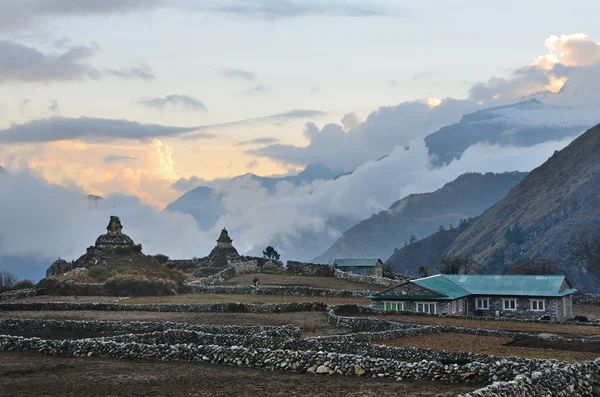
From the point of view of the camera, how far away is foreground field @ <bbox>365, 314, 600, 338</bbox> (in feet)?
168

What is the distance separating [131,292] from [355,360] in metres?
53.7

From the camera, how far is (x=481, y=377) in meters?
27.5

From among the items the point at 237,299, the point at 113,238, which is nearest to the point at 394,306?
the point at 237,299

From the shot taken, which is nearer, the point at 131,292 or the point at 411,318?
the point at 411,318

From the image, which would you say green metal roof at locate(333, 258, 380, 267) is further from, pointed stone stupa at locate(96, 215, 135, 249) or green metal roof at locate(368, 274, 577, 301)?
green metal roof at locate(368, 274, 577, 301)

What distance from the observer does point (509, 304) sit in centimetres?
7062

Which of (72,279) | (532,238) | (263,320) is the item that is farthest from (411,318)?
(532,238)

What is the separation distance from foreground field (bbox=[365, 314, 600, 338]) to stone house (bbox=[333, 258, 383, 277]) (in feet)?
153

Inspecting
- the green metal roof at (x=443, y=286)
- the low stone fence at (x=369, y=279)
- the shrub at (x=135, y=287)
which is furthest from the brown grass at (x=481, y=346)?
the low stone fence at (x=369, y=279)

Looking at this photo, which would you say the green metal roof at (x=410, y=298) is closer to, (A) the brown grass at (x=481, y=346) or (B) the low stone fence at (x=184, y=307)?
(B) the low stone fence at (x=184, y=307)

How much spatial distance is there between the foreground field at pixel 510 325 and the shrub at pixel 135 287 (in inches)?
1156

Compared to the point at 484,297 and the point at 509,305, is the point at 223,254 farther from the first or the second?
the point at 509,305

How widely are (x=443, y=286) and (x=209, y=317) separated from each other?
2297 centimetres

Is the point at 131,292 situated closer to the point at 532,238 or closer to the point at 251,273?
the point at 251,273
